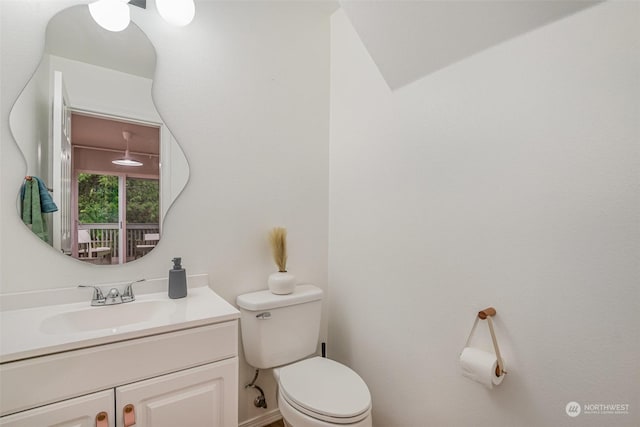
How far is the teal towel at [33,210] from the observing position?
1.08 m

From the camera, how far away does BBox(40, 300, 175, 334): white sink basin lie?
40.9 inches

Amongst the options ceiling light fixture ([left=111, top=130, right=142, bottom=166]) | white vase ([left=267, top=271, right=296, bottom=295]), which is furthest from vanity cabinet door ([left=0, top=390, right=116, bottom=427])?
ceiling light fixture ([left=111, top=130, right=142, bottom=166])

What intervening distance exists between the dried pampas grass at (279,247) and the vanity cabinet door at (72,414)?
875 millimetres

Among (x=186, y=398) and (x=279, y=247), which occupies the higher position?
(x=279, y=247)

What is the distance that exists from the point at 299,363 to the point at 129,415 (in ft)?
2.50

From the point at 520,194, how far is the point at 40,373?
1568 millimetres

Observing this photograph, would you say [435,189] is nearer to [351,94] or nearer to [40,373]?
[351,94]

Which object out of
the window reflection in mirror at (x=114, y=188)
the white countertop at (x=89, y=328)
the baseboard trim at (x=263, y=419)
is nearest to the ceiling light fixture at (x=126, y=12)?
the window reflection in mirror at (x=114, y=188)

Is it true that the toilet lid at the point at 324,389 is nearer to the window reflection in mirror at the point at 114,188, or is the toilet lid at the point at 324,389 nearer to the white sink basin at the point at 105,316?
the white sink basin at the point at 105,316

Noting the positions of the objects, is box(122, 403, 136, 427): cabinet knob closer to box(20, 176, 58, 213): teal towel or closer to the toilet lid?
the toilet lid

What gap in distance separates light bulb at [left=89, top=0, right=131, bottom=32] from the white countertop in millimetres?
1161

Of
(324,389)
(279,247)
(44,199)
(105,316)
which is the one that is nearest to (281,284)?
(279,247)

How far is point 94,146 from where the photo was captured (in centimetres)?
123

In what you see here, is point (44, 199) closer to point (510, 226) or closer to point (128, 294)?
point (128, 294)
